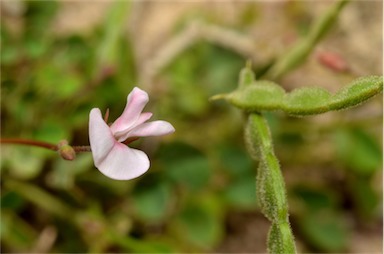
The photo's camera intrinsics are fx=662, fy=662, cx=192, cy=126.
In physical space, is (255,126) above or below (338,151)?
below

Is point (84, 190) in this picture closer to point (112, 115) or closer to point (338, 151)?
point (112, 115)

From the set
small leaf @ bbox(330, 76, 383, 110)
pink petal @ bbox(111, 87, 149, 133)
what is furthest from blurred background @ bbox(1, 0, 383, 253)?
pink petal @ bbox(111, 87, 149, 133)

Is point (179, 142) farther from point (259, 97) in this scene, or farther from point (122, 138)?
point (122, 138)

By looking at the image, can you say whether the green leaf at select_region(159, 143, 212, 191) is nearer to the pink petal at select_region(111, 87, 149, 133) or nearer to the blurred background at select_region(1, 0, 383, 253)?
the blurred background at select_region(1, 0, 383, 253)

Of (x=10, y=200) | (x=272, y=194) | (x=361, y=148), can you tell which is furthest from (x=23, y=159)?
(x=361, y=148)

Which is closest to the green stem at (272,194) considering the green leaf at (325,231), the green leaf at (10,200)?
the green leaf at (10,200)

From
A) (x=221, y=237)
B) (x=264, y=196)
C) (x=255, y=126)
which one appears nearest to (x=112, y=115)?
(x=221, y=237)
